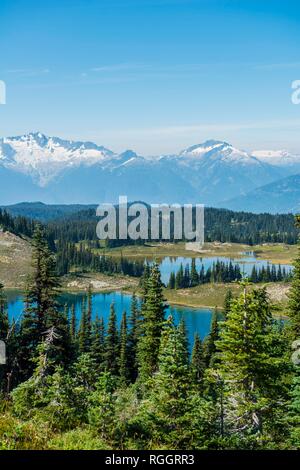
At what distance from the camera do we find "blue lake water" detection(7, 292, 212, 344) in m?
141

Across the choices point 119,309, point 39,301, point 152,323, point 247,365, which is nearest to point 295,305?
point 152,323

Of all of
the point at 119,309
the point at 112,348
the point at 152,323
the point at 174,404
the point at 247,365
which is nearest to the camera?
the point at 174,404

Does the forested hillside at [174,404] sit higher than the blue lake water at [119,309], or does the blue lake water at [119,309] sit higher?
the forested hillside at [174,404]

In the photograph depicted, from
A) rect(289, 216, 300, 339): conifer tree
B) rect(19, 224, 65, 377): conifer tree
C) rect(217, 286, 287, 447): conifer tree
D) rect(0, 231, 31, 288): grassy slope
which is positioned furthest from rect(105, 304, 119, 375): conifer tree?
rect(0, 231, 31, 288): grassy slope

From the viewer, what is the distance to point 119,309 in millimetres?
164625

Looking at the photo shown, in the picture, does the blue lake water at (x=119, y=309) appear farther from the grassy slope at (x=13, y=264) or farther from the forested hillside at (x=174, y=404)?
the forested hillside at (x=174, y=404)

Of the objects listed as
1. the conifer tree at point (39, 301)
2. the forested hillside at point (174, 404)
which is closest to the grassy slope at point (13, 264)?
the conifer tree at point (39, 301)

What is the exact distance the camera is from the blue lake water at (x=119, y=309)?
462 ft

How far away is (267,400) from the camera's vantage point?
21.1m

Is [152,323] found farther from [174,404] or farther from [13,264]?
[13,264]

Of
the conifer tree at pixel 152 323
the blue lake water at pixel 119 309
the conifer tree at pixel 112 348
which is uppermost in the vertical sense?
the conifer tree at pixel 152 323
